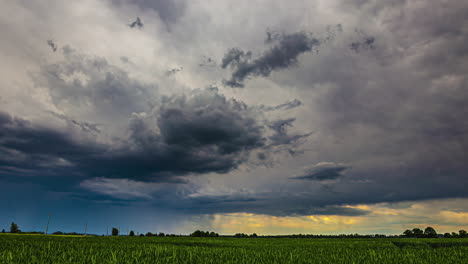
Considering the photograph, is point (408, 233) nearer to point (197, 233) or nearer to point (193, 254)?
point (197, 233)

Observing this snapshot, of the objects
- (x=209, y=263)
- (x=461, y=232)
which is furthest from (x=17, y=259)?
(x=461, y=232)

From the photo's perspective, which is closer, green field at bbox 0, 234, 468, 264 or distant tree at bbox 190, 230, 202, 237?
green field at bbox 0, 234, 468, 264

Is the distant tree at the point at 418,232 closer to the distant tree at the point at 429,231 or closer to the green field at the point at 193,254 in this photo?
the distant tree at the point at 429,231

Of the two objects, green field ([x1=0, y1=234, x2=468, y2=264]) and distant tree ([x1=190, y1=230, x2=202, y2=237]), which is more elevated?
green field ([x1=0, y1=234, x2=468, y2=264])

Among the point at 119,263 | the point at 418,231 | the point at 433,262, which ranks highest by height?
the point at 119,263

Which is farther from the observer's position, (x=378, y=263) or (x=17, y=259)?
(x=378, y=263)

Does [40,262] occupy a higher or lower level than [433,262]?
higher

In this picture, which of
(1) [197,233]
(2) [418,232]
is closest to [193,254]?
(1) [197,233]

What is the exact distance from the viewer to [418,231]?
188125mm

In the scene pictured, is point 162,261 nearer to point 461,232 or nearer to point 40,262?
point 40,262

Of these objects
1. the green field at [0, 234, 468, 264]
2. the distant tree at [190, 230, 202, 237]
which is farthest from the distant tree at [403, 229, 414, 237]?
the green field at [0, 234, 468, 264]

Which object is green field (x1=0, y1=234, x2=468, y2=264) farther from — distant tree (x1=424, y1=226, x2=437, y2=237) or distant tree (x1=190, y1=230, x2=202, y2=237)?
distant tree (x1=424, y1=226, x2=437, y2=237)

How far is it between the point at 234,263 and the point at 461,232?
718 ft

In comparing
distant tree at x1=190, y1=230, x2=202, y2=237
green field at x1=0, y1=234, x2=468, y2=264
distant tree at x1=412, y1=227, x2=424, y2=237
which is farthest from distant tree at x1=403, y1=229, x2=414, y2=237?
green field at x1=0, y1=234, x2=468, y2=264
